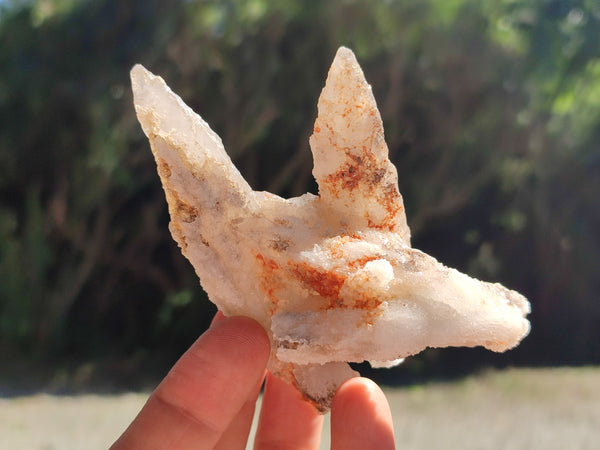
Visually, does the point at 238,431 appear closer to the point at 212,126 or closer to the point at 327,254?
the point at 327,254

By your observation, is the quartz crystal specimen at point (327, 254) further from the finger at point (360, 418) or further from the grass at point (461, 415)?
the grass at point (461, 415)

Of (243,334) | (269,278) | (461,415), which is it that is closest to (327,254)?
(269,278)

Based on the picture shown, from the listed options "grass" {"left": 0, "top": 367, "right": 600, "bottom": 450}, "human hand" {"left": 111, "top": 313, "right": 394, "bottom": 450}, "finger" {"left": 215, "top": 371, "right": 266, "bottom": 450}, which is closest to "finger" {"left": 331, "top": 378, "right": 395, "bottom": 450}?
"human hand" {"left": 111, "top": 313, "right": 394, "bottom": 450}

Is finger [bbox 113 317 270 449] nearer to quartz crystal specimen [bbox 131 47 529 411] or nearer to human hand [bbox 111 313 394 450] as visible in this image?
human hand [bbox 111 313 394 450]

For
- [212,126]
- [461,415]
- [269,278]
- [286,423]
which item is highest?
[212,126]

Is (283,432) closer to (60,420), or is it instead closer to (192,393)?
(192,393)

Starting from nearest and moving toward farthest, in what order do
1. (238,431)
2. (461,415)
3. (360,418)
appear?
(360,418) → (238,431) → (461,415)

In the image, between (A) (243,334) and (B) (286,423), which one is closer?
(A) (243,334)
